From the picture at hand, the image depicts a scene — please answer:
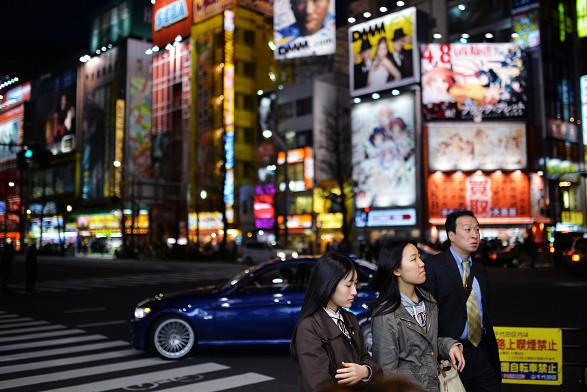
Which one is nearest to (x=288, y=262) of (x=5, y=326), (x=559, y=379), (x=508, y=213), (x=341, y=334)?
(x=559, y=379)

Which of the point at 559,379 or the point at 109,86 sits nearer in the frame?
the point at 559,379

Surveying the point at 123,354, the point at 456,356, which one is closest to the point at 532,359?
the point at 456,356

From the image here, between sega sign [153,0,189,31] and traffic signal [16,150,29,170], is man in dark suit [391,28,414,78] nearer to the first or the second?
sega sign [153,0,189,31]

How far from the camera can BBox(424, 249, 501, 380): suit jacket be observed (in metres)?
3.80

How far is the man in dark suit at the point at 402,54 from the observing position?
45.7 meters

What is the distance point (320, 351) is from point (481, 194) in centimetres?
4429

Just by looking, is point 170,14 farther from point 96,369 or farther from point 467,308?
point 467,308

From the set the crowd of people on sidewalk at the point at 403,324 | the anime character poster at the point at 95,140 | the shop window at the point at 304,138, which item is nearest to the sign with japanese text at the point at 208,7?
the anime character poster at the point at 95,140

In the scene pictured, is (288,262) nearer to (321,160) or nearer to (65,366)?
(65,366)

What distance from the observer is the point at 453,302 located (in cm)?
383

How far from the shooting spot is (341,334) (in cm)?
277

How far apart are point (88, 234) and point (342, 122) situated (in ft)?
159

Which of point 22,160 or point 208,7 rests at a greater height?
point 208,7

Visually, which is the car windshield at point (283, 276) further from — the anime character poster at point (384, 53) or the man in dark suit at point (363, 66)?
the man in dark suit at point (363, 66)
